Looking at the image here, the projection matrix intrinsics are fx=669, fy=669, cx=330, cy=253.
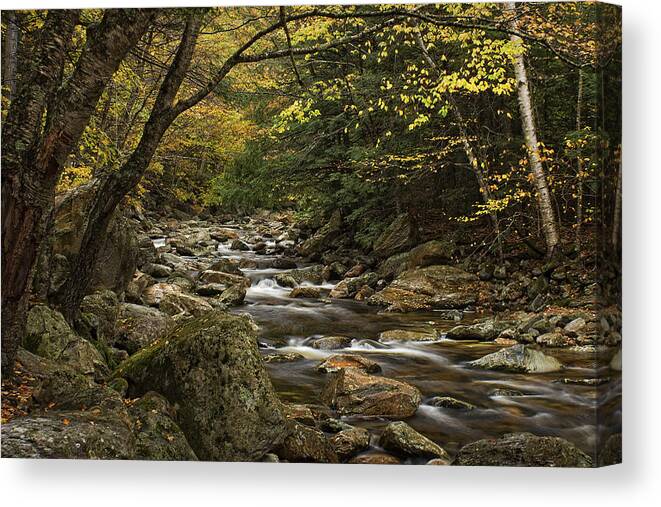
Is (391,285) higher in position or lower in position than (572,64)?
lower

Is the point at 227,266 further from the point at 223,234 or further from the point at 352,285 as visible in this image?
the point at 352,285

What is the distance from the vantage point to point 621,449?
468 centimetres

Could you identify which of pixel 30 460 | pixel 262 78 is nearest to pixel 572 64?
pixel 262 78

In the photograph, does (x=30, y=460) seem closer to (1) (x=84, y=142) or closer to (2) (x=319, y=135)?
(1) (x=84, y=142)

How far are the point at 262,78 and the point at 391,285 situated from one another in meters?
1.99

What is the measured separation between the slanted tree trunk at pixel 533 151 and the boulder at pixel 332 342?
1.64m

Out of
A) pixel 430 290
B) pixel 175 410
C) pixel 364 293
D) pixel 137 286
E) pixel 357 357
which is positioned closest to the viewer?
pixel 175 410

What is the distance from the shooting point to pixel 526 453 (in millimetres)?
4578

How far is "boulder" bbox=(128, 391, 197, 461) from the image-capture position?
4711mm

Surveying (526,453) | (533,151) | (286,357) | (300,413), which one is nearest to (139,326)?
(286,357)

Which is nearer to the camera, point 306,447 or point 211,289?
point 306,447

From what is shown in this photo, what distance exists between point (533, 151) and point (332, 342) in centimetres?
208

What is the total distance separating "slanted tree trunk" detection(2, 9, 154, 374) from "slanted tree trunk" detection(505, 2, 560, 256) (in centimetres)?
269

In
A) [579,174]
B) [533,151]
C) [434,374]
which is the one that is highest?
[533,151]
